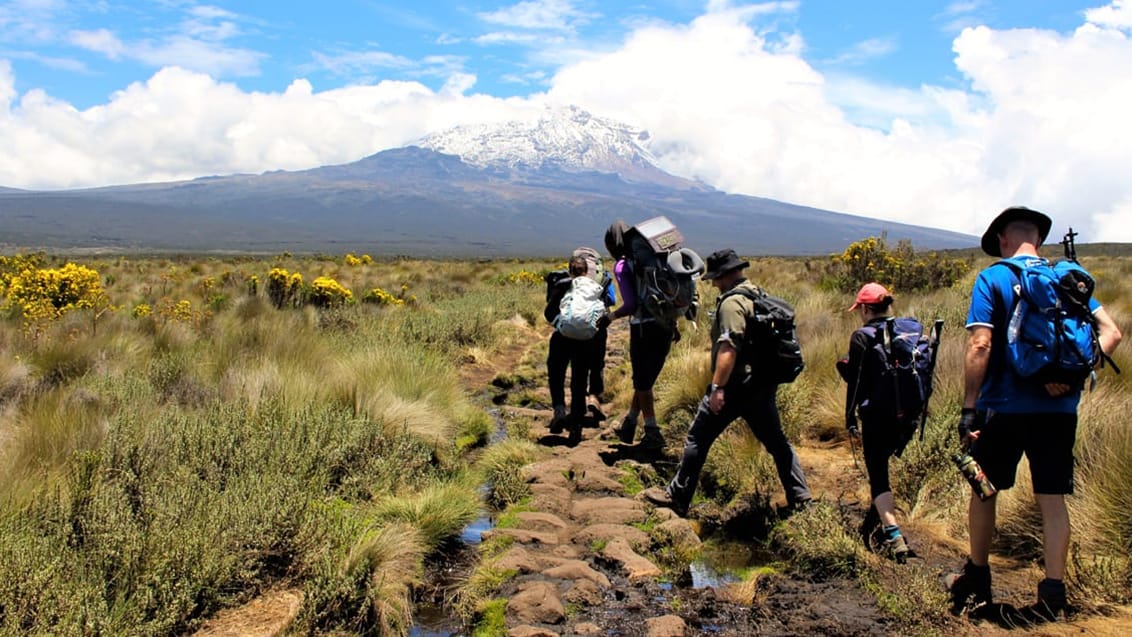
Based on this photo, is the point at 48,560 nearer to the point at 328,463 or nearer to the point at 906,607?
the point at 328,463

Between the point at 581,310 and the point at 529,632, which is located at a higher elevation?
the point at 581,310

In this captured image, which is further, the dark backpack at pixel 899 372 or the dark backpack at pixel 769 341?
the dark backpack at pixel 769 341

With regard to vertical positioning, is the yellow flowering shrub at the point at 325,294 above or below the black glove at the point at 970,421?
below

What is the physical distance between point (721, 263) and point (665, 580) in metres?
2.07

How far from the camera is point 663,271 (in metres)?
6.43

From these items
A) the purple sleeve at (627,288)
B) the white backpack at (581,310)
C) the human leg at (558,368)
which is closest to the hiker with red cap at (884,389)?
the purple sleeve at (627,288)

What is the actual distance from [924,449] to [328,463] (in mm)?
4161

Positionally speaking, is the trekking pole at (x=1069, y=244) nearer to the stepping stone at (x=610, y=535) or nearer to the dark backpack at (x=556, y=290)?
the stepping stone at (x=610, y=535)

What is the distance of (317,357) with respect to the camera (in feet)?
27.3

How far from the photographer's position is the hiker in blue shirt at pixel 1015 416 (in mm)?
3473

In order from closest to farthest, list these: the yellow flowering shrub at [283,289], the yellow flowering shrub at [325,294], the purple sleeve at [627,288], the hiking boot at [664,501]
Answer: the hiking boot at [664,501], the purple sleeve at [627,288], the yellow flowering shrub at [283,289], the yellow flowering shrub at [325,294]

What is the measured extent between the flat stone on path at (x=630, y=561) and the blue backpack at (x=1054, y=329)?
216 cm

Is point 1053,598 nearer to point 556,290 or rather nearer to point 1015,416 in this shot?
point 1015,416

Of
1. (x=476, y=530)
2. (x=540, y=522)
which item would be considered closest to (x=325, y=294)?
(x=476, y=530)
